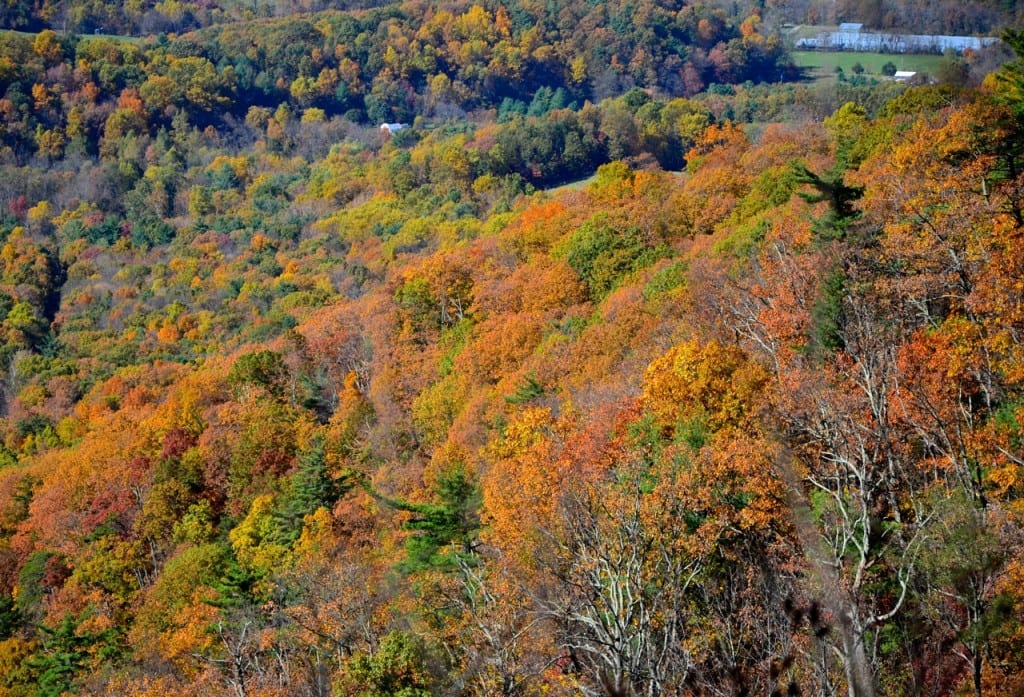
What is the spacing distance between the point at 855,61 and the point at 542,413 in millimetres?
89285

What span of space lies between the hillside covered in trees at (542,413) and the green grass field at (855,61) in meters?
4.27

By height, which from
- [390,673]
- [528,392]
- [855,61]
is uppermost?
[390,673]

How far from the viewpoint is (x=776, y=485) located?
65.5 ft

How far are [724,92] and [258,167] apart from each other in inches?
2214

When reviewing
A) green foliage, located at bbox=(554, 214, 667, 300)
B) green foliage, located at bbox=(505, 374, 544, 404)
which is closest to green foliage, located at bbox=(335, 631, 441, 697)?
green foliage, located at bbox=(505, 374, 544, 404)

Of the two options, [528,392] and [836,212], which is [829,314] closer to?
[836,212]

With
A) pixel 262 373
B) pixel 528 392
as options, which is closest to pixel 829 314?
pixel 528 392

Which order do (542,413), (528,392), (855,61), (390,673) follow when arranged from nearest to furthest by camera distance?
(390,673) < (542,413) < (528,392) < (855,61)

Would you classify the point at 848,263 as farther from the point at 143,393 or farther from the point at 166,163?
the point at 166,163

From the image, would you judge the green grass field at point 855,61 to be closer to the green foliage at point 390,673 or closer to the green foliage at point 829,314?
the green foliage at point 829,314

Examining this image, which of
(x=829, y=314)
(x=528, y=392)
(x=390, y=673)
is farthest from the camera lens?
(x=528, y=392)

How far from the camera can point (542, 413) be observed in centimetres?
3055

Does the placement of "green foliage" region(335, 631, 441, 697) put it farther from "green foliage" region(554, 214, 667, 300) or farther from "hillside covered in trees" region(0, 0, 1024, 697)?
"green foliage" region(554, 214, 667, 300)

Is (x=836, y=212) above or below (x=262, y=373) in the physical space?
above
